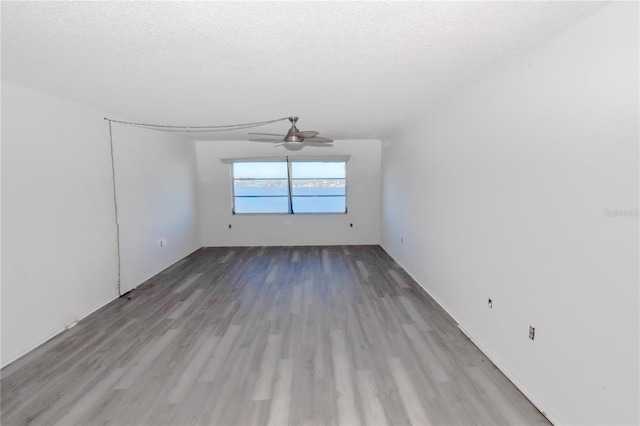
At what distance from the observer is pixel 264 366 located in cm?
254

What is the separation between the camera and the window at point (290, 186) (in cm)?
721

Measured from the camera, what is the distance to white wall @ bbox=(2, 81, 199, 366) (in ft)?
8.82

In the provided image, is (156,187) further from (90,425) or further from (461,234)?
(461,234)

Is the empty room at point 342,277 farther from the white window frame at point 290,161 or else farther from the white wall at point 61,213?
the white window frame at point 290,161

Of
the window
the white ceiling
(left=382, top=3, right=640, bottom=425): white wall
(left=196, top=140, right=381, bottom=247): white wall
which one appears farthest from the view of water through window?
(left=382, top=3, right=640, bottom=425): white wall

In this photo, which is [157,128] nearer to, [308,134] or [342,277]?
[308,134]

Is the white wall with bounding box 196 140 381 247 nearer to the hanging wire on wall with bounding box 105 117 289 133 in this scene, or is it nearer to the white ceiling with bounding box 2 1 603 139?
the hanging wire on wall with bounding box 105 117 289 133

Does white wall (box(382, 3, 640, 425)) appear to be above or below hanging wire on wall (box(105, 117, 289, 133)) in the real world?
below

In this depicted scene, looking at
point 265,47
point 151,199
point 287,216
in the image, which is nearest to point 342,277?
point 287,216

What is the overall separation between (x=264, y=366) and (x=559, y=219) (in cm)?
244

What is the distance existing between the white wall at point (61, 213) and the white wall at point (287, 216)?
215 cm

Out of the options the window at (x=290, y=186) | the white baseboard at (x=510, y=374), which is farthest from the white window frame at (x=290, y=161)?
the white baseboard at (x=510, y=374)

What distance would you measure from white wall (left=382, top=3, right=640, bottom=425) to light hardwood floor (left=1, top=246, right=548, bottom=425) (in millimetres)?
404

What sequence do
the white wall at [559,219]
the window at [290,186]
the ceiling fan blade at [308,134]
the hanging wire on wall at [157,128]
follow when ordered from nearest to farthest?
1. the white wall at [559,219]
2. the ceiling fan blade at [308,134]
3. the hanging wire on wall at [157,128]
4. the window at [290,186]
